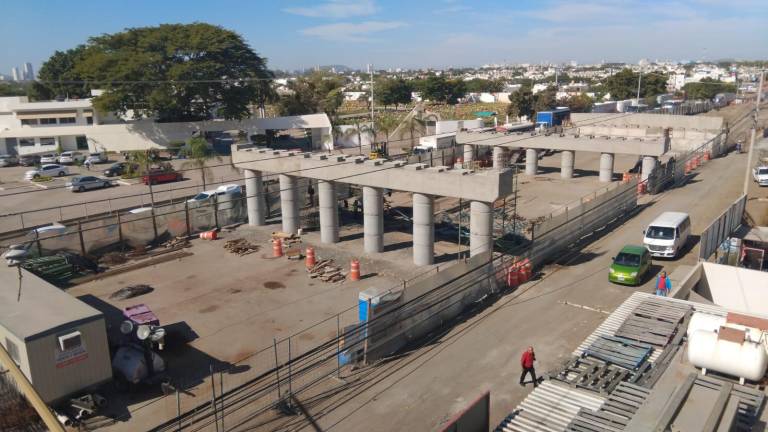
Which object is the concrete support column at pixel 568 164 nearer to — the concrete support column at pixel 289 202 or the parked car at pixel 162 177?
the concrete support column at pixel 289 202

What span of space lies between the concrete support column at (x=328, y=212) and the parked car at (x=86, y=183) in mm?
25795

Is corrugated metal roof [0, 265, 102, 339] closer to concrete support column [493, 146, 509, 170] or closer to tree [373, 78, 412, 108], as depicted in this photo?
concrete support column [493, 146, 509, 170]

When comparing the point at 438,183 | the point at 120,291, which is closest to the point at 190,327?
the point at 120,291

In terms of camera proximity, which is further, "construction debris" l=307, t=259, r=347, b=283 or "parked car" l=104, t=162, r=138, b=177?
"parked car" l=104, t=162, r=138, b=177

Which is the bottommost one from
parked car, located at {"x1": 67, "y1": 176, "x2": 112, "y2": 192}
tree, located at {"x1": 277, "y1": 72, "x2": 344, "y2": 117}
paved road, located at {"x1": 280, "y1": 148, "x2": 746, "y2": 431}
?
paved road, located at {"x1": 280, "y1": 148, "x2": 746, "y2": 431}

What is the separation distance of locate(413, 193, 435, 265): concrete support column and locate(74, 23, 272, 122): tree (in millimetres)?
45117

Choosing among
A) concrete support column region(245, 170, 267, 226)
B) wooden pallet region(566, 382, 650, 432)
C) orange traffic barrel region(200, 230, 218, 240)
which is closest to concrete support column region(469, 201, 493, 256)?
wooden pallet region(566, 382, 650, 432)

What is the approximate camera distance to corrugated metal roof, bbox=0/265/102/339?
1480cm

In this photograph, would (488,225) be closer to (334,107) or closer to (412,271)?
(412,271)

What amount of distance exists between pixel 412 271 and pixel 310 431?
41.4 ft

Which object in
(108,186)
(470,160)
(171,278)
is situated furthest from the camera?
(470,160)

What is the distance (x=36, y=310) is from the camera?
51.8 ft

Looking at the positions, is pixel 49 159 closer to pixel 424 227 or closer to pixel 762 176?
pixel 424 227

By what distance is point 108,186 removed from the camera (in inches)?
1881
